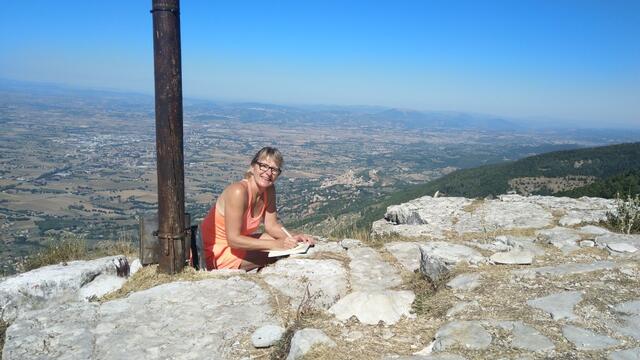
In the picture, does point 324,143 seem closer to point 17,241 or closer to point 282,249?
point 17,241

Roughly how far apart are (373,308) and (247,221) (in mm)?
2031

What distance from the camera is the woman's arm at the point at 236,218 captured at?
4.43 meters

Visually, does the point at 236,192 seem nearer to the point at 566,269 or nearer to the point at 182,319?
the point at 182,319

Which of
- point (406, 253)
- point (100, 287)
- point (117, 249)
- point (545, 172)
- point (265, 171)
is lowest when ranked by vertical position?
point (545, 172)

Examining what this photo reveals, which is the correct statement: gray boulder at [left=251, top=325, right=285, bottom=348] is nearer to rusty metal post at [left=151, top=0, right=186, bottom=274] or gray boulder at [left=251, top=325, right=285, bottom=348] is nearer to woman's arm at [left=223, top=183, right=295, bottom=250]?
woman's arm at [left=223, top=183, right=295, bottom=250]

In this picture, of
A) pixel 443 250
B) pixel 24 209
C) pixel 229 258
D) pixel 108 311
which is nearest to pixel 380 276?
pixel 443 250

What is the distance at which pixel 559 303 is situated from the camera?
330cm

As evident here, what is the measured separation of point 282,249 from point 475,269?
195cm

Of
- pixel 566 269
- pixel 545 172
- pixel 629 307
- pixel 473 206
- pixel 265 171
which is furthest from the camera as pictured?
pixel 545 172

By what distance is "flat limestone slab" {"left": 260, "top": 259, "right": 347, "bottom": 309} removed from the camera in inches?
152

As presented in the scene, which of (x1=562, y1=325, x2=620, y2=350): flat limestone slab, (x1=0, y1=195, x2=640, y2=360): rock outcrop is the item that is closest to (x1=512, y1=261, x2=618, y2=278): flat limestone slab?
(x1=0, y1=195, x2=640, y2=360): rock outcrop

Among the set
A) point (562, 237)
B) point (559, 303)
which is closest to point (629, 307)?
point (559, 303)

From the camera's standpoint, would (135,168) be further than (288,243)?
Yes

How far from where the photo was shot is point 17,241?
28.0 meters
